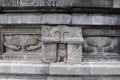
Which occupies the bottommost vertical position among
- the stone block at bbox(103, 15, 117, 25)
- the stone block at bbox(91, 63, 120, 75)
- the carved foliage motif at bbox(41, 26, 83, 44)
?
the stone block at bbox(91, 63, 120, 75)

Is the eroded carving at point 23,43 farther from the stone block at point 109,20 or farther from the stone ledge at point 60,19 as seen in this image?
the stone block at point 109,20

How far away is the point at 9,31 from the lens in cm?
310

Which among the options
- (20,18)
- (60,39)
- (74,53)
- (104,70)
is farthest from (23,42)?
(104,70)

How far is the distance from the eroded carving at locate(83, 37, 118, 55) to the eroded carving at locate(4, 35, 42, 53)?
865 millimetres

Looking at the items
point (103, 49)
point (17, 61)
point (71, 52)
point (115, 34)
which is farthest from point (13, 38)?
point (115, 34)

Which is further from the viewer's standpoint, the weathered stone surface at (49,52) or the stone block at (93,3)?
the weathered stone surface at (49,52)

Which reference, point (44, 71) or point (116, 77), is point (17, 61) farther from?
point (116, 77)

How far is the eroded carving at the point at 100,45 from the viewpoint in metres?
3.10

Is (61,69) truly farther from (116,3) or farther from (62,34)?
(116,3)

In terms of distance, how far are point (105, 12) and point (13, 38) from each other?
5.57 feet

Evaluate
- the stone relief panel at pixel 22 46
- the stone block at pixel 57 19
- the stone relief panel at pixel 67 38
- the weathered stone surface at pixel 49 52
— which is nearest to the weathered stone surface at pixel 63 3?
the stone block at pixel 57 19

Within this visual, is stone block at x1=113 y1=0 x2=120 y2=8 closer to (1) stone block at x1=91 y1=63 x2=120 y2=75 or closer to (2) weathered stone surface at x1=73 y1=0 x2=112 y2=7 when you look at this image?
(2) weathered stone surface at x1=73 y1=0 x2=112 y2=7

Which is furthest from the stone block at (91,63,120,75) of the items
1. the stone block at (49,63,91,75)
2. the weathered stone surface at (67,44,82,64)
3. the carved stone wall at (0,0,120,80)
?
the weathered stone surface at (67,44,82,64)

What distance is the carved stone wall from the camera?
9.56 feet
